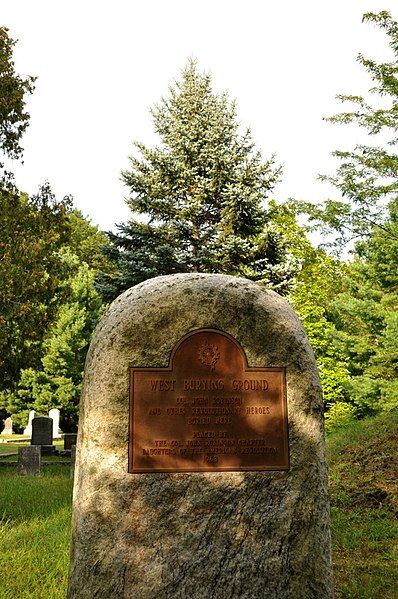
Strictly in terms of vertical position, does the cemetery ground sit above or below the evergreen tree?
below

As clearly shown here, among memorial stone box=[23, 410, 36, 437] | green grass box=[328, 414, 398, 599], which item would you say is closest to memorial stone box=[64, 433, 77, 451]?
memorial stone box=[23, 410, 36, 437]

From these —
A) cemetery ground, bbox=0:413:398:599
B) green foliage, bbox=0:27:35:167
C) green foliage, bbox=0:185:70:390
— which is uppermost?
green foliage, bbox=0:27:35:167

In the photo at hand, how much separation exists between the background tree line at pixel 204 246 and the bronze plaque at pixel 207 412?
9.24 metres

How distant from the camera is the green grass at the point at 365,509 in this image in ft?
17.0

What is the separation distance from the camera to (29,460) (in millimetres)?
12742

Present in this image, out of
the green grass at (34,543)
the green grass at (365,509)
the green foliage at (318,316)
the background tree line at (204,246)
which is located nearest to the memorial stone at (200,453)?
the green grass at (34,543)

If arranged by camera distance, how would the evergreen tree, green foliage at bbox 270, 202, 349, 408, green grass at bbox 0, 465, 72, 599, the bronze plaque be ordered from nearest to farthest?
1. the bronze plaque
2. green grass at bbox 0, 465, 72, 599
3. the evergreen tree
4. green foliage at bbox 270, 202, 349, 408

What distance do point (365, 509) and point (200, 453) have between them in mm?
4715

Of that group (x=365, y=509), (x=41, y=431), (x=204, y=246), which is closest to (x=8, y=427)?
(x=41, y=431)

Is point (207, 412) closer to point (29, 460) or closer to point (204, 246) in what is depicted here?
point (29, 460)

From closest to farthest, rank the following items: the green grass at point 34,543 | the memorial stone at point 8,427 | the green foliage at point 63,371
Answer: the green grass at point 34,543, the green foliage at point 63,371, the memorial stone at point 8,427

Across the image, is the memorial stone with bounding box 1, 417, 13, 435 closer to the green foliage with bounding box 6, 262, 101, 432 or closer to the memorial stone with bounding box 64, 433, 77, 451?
the green foliage with bounding box 6, 262, 101, 432

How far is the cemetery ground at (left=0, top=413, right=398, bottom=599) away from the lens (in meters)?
4.87

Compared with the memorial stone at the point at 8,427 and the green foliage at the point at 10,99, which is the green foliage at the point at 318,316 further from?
the memorial stone at the point at 8,427
